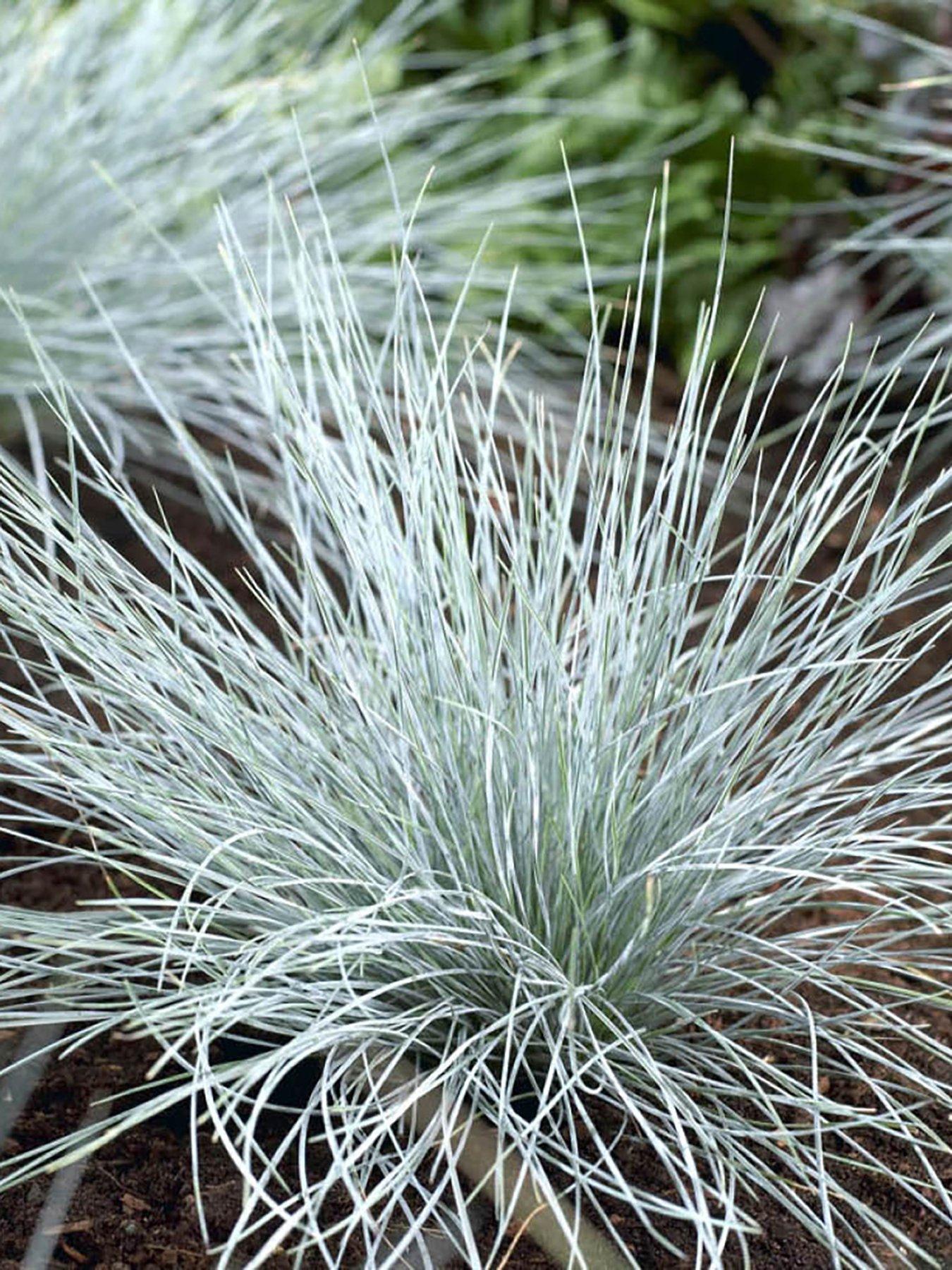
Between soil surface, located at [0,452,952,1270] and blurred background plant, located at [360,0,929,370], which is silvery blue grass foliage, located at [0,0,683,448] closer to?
blurred background plant, located at [360,0,929,370]

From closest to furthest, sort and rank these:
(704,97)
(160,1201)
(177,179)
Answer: (160,1201) < (177,179) < (704,97)

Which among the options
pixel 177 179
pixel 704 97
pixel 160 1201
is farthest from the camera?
pixel 704 97

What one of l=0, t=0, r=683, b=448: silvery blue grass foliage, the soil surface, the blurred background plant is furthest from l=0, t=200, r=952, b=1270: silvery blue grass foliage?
the blurred background plant

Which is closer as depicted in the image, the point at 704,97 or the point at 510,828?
the point at 510,828

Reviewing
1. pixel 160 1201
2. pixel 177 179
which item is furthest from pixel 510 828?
pixel 177 179

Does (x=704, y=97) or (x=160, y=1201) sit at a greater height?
(x=160, y=1201)

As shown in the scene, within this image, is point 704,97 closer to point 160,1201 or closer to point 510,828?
point 510,828

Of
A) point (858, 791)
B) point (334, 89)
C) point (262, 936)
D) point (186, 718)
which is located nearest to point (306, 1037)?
point (262, 936)
